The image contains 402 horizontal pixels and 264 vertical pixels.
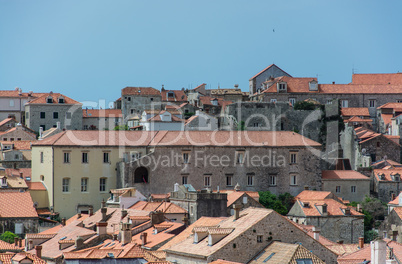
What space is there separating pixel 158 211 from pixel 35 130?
161 feet

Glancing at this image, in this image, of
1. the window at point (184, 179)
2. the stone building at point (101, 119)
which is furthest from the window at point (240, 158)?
the stone building at point (101, 119)

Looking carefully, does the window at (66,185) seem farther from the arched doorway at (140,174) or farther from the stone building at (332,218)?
the stone building at (332,218)

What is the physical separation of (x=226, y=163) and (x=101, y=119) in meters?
34.0

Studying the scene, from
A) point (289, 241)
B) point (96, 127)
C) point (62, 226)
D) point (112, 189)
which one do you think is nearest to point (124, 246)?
point (289, 241)

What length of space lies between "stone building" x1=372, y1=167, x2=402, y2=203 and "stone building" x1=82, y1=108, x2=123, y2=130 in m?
34.5

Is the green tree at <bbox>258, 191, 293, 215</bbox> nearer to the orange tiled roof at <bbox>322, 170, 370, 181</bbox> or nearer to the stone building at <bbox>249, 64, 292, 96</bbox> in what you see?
the orange tiled roof at <bbox>322, 170, 370, 181</bbox>

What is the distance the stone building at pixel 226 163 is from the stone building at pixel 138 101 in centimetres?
3044

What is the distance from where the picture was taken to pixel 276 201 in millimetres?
76125

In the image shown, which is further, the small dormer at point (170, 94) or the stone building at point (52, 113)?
the small dormer at point (170, 94)

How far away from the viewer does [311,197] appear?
252 ft

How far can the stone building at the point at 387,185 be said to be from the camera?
275ft

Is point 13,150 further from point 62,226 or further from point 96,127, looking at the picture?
point 62,226

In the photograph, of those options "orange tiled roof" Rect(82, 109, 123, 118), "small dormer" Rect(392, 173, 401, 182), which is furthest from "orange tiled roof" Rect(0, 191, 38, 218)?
"orange tiled roof" Rect(82, 109, 123, 118)

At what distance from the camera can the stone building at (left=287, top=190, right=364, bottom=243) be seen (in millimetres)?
71625
